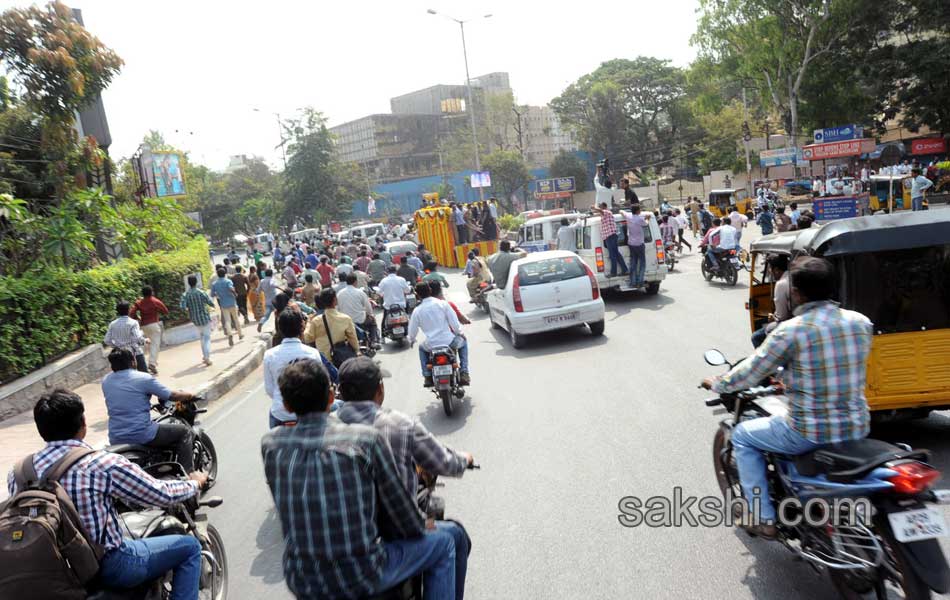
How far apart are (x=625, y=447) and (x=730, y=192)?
33.5 metres

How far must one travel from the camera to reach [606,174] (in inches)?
763

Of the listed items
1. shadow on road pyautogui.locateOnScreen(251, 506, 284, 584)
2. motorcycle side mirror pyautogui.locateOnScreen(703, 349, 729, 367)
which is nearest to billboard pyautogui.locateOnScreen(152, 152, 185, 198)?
shadow on road pyautogui.locateOnScreen(251, 506, 284, 584)

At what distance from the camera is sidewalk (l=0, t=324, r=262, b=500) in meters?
9.65

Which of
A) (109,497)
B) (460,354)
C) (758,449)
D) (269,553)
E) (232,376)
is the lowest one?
(232,376)

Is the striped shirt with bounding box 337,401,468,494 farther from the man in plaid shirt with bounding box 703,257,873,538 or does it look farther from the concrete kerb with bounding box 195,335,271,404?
the concrete kerb with bounding box 195,335,271,404

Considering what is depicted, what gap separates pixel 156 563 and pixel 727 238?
1493 cm

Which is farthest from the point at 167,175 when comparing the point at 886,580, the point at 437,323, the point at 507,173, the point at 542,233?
the point at 507,173

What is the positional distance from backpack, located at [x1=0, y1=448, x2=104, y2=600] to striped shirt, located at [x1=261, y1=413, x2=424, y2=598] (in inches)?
39.3

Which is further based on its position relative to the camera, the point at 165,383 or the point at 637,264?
the point at 637,264

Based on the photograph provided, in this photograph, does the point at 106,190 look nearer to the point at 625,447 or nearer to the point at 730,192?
the point at 625,447

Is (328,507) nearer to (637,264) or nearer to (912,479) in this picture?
(912,479)

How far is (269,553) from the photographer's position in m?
5.32

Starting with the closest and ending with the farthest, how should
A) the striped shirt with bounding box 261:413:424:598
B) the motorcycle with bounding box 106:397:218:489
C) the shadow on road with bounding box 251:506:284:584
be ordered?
the striped shirt with bounding box 261:413:424:598 → the shadow on road with bounding box 251:506:284:584 → the motorcycle with bounding box 106:397:218:489

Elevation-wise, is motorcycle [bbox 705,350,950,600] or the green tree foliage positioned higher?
the green tree foliage
